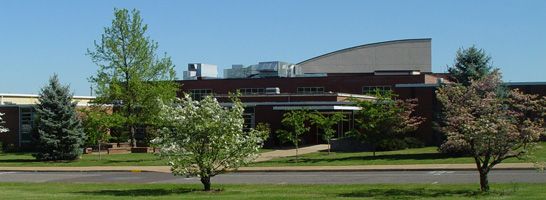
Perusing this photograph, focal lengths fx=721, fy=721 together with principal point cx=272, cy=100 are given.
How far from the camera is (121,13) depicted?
164 ft

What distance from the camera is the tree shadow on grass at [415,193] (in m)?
18.5

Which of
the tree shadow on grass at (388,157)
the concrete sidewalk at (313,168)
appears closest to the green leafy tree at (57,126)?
the concrete sidewalk at (313,168)

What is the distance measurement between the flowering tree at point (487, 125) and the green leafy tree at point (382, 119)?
64.3 feet

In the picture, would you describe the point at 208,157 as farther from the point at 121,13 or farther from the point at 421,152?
the point at 121,13

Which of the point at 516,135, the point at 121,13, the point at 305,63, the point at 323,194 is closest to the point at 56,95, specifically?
the point at 121,13

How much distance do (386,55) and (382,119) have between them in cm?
4573

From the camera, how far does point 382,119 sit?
129ft

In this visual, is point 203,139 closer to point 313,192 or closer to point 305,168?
point 313,192

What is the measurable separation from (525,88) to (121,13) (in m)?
27.2

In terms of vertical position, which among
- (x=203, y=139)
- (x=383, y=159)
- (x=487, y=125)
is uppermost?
(x=487, y=125)

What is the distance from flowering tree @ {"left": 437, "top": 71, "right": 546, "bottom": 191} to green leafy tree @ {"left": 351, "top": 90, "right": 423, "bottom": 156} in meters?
19.6

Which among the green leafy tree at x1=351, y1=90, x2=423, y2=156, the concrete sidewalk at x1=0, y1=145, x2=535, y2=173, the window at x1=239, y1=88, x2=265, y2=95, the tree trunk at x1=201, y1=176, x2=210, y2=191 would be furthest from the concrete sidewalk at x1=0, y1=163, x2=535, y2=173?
the window at x1=239, y1=88, x2=265, y2=95

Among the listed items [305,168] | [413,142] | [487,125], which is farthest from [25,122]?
[487,125]

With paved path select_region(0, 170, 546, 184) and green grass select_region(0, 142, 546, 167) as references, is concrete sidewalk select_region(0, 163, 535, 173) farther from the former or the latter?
green grass select_region(0, 142, 546, 167)
